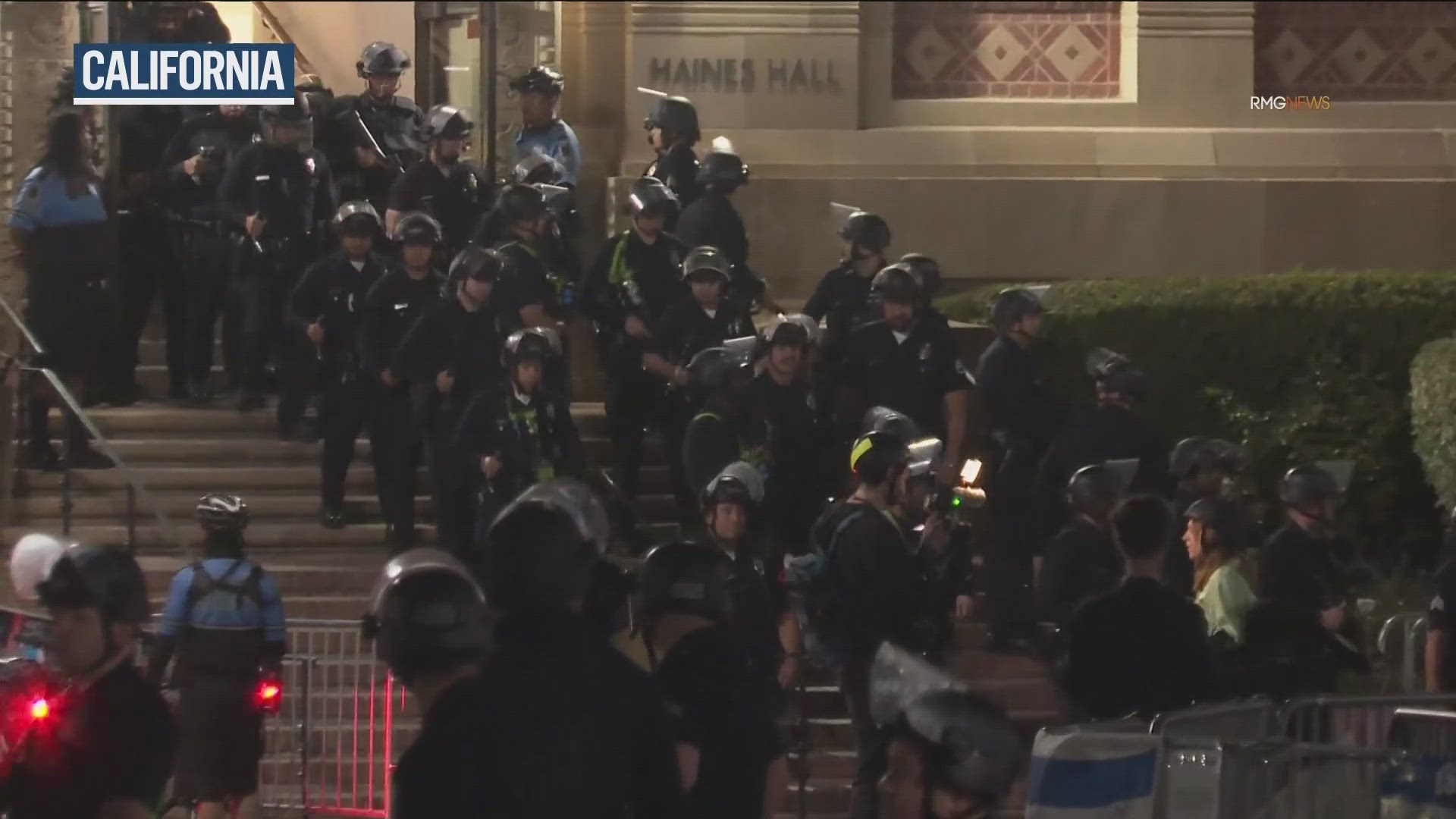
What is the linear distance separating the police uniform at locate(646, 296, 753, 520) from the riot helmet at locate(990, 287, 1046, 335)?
1406 mm

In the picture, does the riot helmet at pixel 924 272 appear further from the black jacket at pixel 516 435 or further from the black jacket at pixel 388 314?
the black jacket at pixel 388 314

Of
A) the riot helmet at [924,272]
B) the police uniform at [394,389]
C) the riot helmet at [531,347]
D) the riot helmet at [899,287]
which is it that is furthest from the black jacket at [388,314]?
the riot helmet at [924,272]

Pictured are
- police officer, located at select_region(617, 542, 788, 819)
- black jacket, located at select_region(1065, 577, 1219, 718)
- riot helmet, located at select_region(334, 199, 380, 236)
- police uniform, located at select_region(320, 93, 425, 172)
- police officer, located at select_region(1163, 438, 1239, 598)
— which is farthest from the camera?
police uniform, located at select_region(320, 93, 425, 172)

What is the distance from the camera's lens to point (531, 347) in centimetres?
1149

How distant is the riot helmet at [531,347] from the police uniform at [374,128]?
3301mm

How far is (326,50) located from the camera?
2503 cm

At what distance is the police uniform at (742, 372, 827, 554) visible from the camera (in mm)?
11352

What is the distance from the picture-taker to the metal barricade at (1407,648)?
1013cm

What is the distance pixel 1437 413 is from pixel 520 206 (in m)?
5.11

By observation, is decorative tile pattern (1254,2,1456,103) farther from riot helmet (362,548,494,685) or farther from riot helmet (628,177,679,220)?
riot helmet (362,548,494,685)

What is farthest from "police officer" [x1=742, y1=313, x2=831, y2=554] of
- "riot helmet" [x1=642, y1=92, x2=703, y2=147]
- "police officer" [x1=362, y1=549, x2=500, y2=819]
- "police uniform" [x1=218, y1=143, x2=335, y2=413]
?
"police officer" [x1=362, y1=549, x2=500, y2=819]

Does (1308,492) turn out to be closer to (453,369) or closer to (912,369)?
(912,369)

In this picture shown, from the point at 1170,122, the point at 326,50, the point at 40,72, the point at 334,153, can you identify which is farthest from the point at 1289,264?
the point at 326,50

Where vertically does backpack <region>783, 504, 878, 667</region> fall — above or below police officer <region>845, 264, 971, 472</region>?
below
